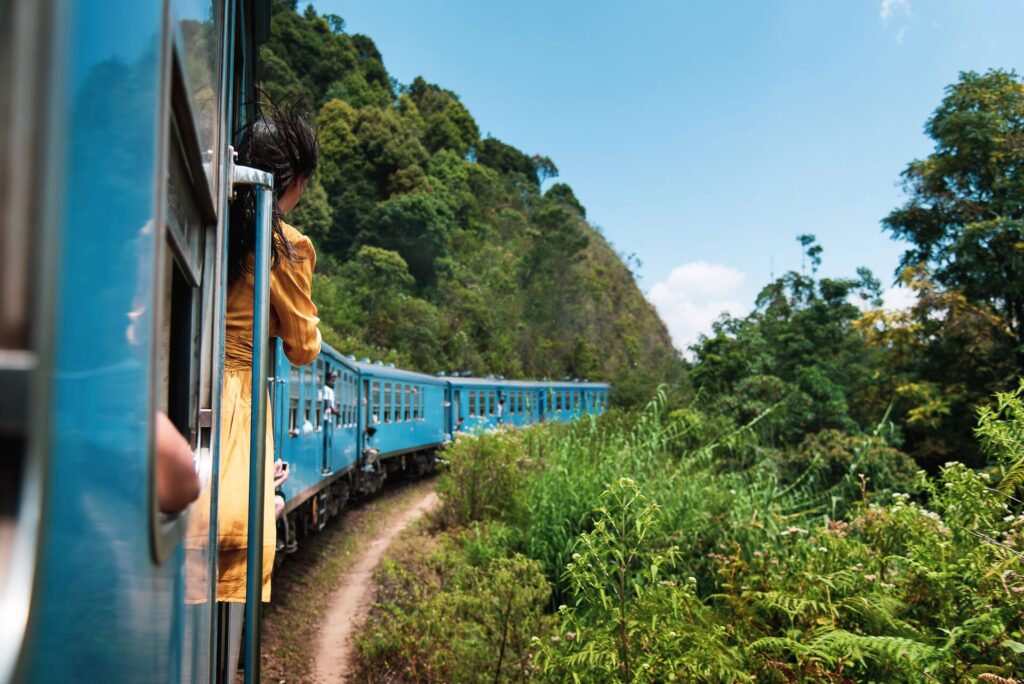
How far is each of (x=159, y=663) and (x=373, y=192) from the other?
125 ft

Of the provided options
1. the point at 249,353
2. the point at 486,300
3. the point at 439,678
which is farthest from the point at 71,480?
the point at 486,300

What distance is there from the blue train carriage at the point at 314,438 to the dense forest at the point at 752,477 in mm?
Answer: 1154

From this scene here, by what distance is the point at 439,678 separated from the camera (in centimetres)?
459

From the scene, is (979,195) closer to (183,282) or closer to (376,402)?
(376,402)

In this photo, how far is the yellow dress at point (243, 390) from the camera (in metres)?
1.71

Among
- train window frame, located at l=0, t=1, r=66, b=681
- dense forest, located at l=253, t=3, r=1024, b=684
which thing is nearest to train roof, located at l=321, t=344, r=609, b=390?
dense forest, located at l=253, t=3, r=1024, b=684

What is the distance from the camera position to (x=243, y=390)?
1.83 m

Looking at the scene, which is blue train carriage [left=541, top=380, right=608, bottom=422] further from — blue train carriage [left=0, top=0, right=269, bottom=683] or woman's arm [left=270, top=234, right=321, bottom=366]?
blue train carriage [left=0, top=0, right=269, bottom=683]

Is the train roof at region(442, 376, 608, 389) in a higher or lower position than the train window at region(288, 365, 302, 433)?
higher

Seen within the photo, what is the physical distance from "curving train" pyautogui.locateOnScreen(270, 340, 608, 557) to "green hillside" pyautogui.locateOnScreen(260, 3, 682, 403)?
411 centimetres

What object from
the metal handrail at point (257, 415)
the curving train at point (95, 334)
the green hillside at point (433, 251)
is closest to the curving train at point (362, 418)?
the metal handrail at point (257, 415)

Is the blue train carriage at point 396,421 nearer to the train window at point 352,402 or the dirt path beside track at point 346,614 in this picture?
the train window at point 352,402

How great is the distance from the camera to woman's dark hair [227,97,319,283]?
193cm

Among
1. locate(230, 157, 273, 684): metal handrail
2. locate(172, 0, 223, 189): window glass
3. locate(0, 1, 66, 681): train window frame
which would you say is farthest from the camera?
locate(230, 157, 273, 684): metal handrail
